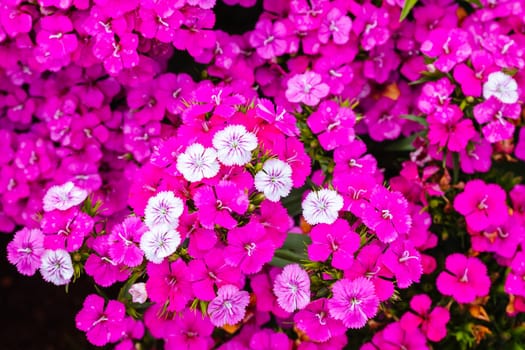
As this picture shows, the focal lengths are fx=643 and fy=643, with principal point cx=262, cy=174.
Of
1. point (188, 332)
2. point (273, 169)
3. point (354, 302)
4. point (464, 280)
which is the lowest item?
point (188, 332)

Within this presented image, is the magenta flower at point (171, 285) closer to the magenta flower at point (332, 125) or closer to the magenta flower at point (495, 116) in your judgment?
the magenta flower at point (332, 125)

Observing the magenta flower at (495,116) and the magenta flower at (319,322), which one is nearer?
the magenta flower at (319,322)

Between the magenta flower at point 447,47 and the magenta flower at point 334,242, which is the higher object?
the magenta flower at point 447,47

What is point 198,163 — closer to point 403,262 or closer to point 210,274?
point 210,274

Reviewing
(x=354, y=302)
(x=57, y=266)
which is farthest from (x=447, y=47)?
(x=57, y=266)

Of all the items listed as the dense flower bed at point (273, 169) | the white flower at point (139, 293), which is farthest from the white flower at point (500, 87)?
the white flower at point (139, 293)

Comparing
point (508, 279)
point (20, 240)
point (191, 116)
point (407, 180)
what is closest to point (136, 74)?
point (191, 116)
